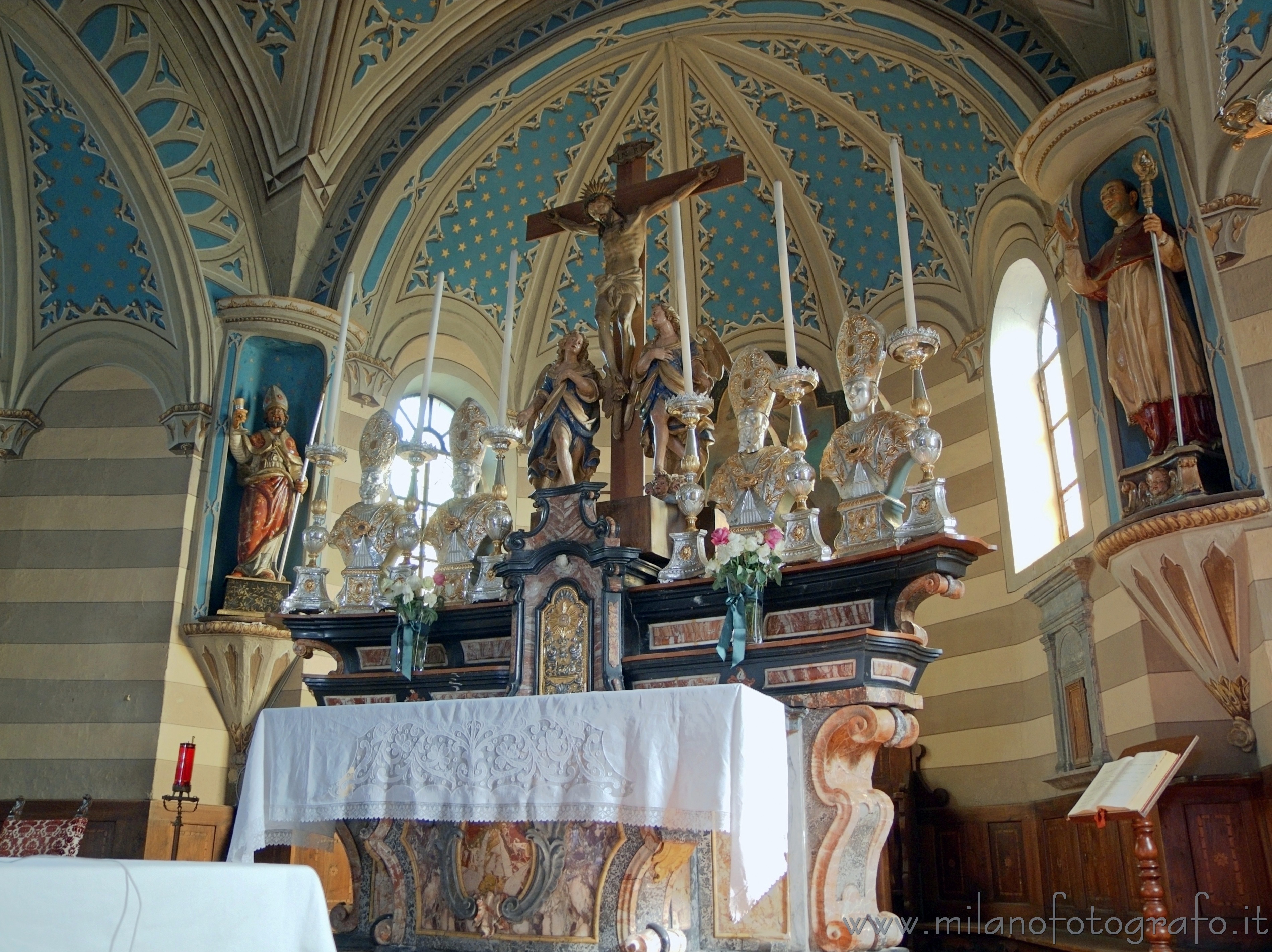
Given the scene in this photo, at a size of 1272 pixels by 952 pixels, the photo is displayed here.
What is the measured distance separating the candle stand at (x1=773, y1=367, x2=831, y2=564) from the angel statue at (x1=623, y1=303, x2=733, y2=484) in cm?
61

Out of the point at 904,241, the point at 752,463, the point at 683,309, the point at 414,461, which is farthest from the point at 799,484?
the point at 414,461

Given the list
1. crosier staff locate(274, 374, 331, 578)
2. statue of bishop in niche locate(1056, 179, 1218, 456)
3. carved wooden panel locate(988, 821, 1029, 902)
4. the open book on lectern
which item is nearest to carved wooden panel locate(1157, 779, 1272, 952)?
the open book on lectern

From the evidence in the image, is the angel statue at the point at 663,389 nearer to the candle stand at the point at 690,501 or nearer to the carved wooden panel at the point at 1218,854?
the candle stand at the point at 690,501

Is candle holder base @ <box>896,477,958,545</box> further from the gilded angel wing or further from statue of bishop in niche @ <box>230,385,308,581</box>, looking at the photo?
statue of bishop in niche @ <box>230,385,308,581</box>

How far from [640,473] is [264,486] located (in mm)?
3981

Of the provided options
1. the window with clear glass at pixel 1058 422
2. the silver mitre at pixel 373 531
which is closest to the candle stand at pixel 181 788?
the silver mitre at pixel 373 531

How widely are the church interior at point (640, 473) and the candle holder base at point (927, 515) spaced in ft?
0.07

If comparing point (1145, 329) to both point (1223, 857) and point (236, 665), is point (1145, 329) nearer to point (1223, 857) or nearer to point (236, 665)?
point (1223, 857)

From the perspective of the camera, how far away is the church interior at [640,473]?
4.42m

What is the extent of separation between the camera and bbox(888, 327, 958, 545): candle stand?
4.70 metres

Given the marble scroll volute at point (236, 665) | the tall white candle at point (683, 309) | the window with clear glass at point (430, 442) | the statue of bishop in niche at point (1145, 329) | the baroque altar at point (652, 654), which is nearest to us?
the baroque altar at point (652, 654)

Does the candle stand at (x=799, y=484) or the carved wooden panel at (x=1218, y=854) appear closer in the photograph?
the candle stand at (x=799, y=484)

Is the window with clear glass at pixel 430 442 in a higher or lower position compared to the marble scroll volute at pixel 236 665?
higher

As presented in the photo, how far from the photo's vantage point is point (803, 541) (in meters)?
5.15
